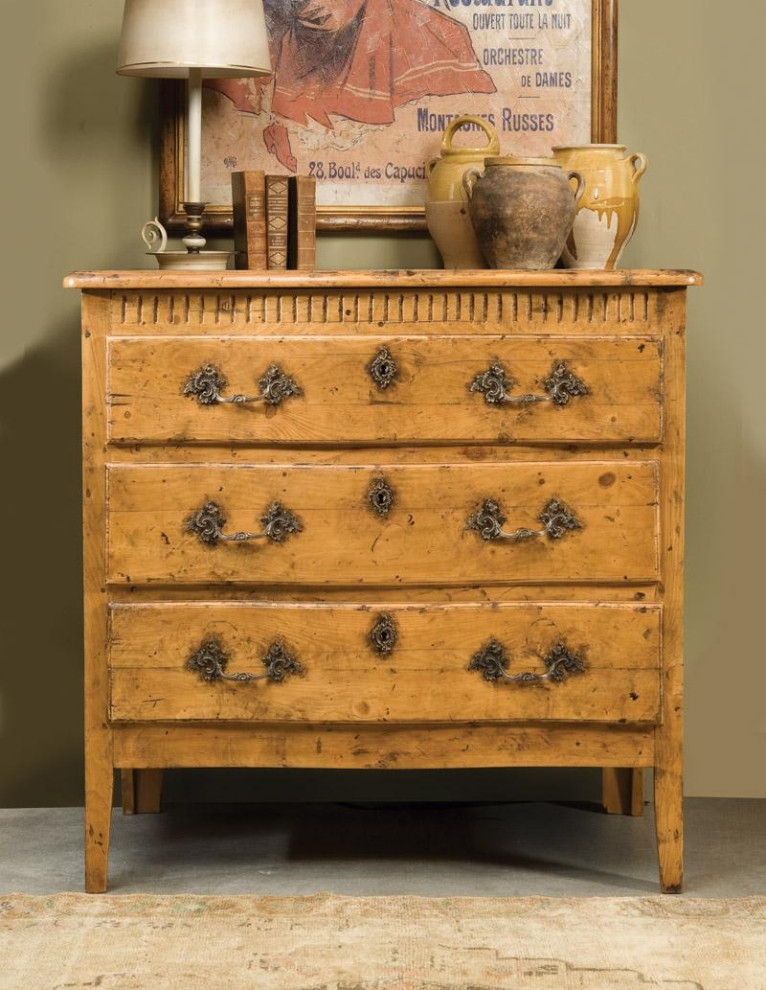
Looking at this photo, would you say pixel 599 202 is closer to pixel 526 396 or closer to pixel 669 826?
pixel 526 396

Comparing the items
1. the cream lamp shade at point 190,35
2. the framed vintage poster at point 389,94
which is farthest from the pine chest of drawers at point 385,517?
the framed vintage poster at point 389,94

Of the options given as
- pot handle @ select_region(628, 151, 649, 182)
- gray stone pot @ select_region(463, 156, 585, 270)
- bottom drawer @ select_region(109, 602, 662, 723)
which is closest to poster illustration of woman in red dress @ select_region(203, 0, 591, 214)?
Result: pot handle @ select_region(628, 151, 649, 182)

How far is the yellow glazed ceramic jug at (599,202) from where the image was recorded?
8.93 ft

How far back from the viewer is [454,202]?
110 inches

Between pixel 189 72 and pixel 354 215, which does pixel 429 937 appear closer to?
pixel 354 215

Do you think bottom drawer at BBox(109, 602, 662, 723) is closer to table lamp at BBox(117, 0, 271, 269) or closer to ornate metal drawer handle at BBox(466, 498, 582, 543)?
ornate metal drawer handle at BBox(466, 498, 582, 543)

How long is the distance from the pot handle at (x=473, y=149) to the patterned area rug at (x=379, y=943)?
151 cm

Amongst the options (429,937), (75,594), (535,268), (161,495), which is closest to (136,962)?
(429,937)

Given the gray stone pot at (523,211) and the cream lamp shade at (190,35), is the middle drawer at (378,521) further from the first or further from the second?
the cream lamp shade at (190,35)

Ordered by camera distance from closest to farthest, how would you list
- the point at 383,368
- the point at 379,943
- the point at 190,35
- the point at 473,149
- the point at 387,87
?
the point at 379,943, the point at 383,368, the point at 190,35, the point at 473,149, the point at 387,87

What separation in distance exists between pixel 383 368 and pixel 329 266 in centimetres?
71

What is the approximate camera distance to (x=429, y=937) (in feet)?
7.76

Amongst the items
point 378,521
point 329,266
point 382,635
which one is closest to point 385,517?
point 378,521

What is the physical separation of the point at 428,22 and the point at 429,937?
76.7 inches
